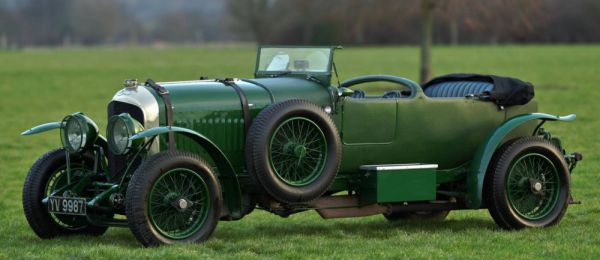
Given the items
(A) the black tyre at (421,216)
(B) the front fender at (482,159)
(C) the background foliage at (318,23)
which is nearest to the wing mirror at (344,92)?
(B) the front fender at (482,159)

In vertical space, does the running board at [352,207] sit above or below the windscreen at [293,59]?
below

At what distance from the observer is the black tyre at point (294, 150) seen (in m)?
7.35

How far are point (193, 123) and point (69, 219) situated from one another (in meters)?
1.30

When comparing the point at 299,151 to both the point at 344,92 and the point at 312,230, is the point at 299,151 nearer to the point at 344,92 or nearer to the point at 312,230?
the point at 344,92

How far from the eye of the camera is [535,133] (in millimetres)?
8672

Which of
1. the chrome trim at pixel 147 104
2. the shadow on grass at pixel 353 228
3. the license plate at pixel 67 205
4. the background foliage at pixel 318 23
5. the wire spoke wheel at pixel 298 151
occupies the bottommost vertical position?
the shadow on grass at pixel 353 228

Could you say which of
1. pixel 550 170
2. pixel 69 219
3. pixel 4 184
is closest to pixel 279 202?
pixel 69 219

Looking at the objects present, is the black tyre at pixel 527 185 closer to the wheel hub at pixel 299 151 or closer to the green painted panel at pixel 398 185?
the green painted panel at pixel 398 185

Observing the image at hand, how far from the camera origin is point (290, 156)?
7.57m

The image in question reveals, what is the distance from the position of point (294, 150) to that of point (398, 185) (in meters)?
0.94

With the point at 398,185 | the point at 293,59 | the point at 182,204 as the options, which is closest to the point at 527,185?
the point at 398,185

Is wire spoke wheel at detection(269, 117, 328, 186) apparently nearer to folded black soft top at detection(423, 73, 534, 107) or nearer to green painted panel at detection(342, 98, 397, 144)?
green painted panel at detection(342, 98, 397, 144)

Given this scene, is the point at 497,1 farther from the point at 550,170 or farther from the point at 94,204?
the point at 94,204

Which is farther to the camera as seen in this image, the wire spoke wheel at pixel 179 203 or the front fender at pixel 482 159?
the front fender at pixel 482 159
